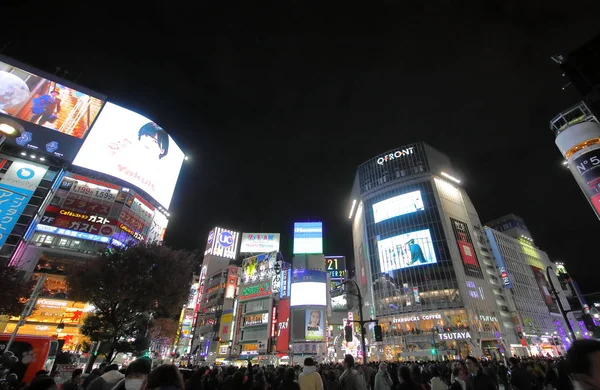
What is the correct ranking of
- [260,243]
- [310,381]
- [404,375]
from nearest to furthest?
[404,375]
[310,381]
[260,243]

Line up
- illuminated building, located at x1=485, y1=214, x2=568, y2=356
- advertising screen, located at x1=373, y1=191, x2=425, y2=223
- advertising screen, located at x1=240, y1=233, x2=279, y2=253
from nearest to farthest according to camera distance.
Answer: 1. illuminated building, located at x1=485, y1=214, x2=568, y2=356
2. advertising screen, located at x1=373, y1=191, x2=425, y2=223
3. advertising screen, located at x1=240, y1=233, x2=279, y2=253

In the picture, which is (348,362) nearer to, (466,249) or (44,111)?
(44,111)

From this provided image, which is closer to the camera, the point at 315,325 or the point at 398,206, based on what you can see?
the point at 315,325

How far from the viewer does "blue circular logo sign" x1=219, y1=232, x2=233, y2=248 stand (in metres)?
90.1

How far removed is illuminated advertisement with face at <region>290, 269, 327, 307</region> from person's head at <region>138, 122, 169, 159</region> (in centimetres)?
3667

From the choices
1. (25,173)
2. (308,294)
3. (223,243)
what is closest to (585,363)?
(25,173)

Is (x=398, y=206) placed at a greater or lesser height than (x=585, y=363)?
greater

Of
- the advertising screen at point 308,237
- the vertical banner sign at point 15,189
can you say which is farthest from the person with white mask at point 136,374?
the advertising screen at point 308,237

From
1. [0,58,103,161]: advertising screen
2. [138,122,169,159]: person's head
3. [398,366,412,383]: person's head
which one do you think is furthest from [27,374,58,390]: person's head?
[138,122,169,159]: person's head

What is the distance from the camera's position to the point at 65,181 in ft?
136

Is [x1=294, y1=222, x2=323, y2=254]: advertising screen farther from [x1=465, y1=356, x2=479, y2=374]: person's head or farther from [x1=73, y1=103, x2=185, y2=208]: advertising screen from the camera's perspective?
[x1=465, y1=356, x2=479, y2=374]: person's head

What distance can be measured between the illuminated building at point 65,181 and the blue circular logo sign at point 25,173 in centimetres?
→ 10

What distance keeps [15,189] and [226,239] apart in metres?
59.9

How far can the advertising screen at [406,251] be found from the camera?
67125 mm
